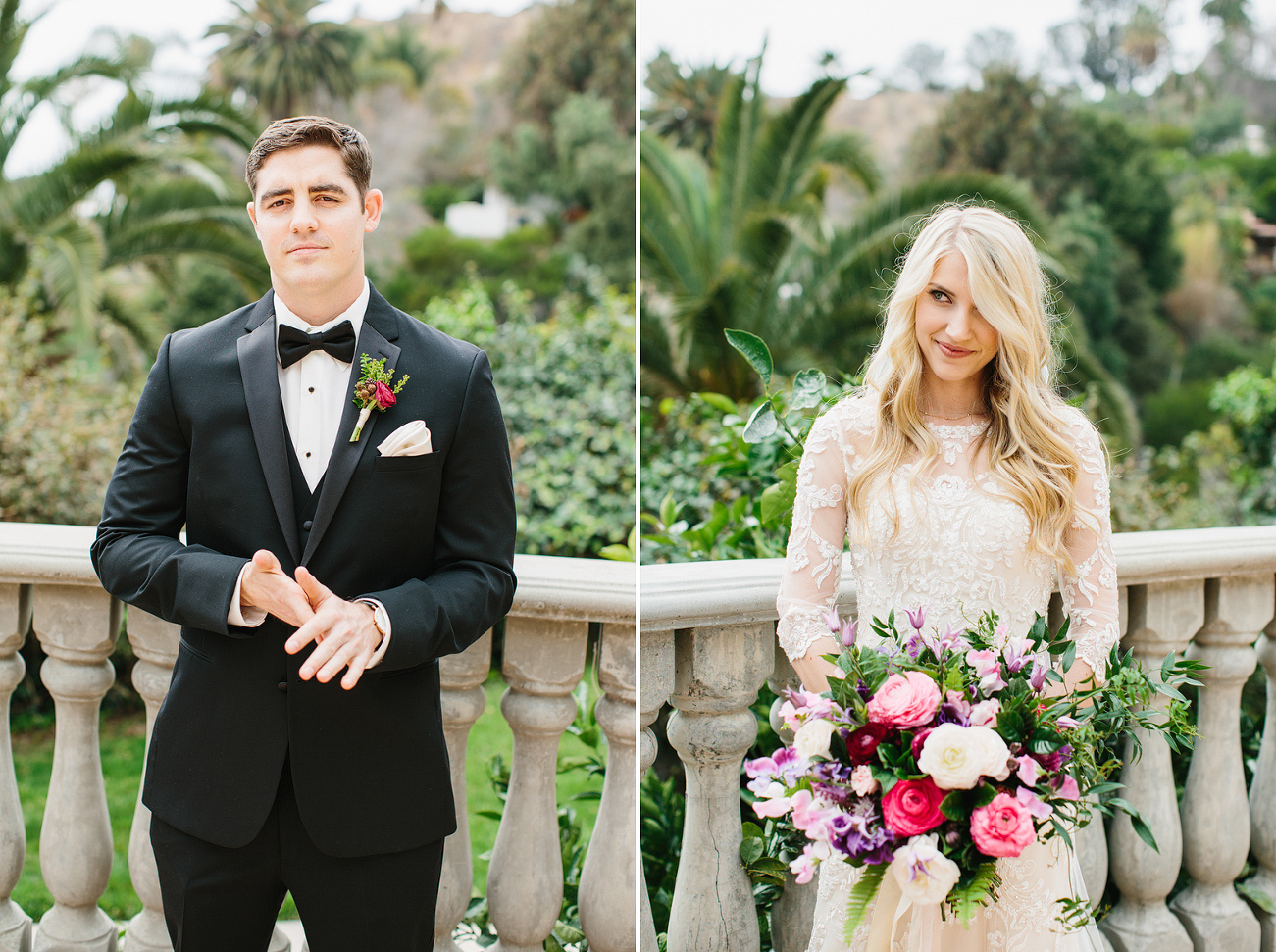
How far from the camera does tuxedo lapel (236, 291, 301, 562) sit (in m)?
1.84

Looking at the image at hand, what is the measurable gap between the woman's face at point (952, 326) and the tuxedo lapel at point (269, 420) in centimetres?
136

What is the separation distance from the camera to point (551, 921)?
2.38 meters

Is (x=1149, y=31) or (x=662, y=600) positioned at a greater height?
(x=1149, y=31)

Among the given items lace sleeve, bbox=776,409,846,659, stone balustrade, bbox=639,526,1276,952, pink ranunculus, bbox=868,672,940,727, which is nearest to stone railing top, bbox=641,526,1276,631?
stone balustrade, bbox=639,526,1276,952

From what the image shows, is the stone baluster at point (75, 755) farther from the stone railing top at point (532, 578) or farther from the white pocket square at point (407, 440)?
the white pocket square at point (407, 440)

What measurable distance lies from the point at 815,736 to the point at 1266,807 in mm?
1871

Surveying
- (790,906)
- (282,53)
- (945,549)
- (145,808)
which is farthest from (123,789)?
(282,53)

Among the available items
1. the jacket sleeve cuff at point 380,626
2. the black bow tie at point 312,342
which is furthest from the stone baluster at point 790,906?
the black bow tie at point 312,342

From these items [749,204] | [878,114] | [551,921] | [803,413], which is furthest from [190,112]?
[878,114]

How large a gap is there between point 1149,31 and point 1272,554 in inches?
1622

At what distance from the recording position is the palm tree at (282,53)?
28.5 m

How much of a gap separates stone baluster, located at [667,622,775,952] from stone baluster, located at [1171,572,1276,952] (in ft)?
4.17

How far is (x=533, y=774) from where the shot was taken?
2.36m

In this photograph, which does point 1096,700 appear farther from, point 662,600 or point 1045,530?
point 662,600
